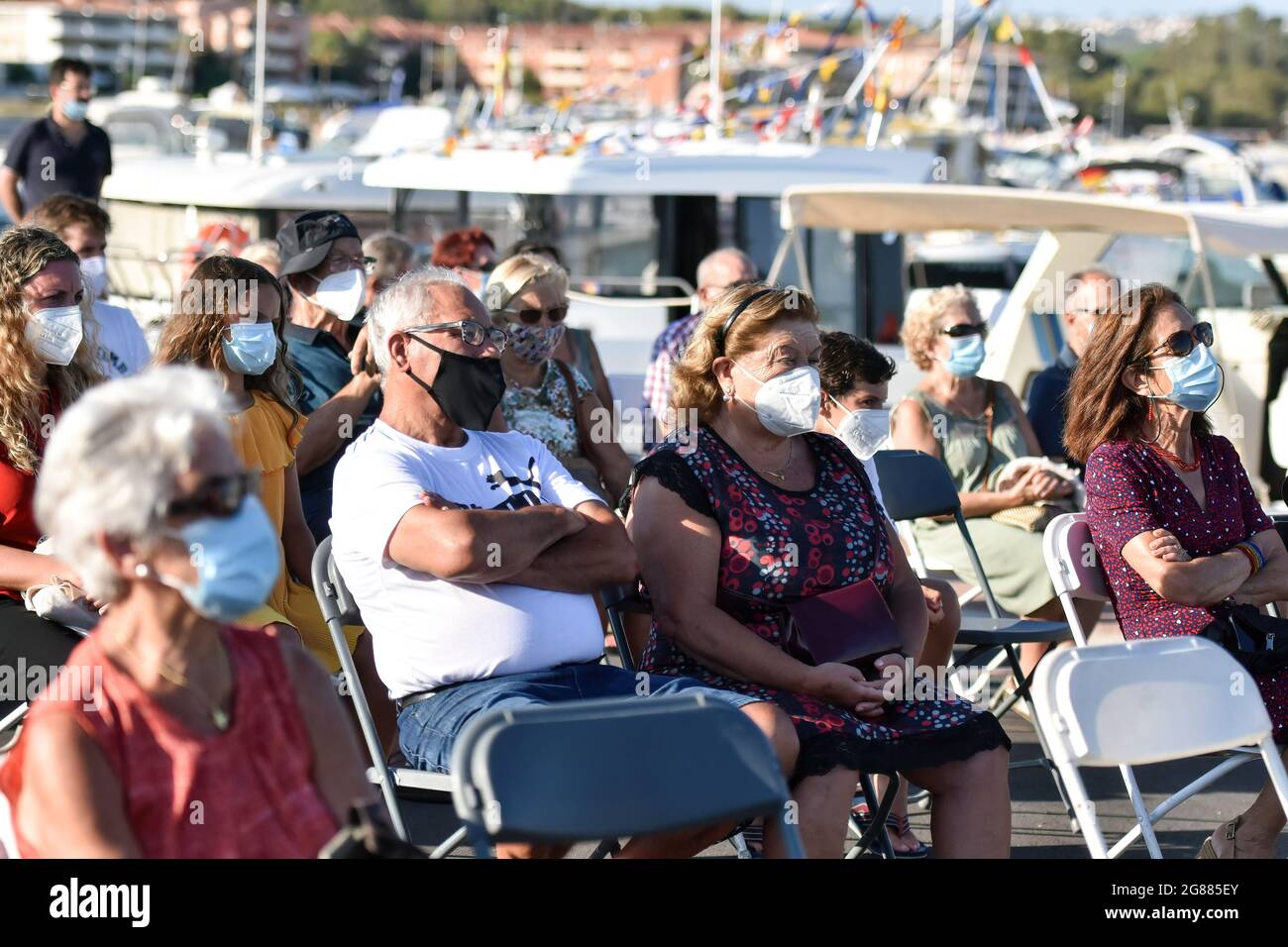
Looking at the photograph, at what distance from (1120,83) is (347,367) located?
300 ft

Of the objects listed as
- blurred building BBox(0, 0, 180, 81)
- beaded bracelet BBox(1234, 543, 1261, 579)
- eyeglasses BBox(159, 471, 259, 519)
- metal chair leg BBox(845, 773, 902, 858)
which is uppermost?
blurred building BBox(0, 0, 180, 81)

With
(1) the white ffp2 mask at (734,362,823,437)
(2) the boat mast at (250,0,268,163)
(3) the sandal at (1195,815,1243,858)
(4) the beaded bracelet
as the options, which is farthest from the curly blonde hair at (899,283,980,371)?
(2) the boat mast at (250,0,268,163)

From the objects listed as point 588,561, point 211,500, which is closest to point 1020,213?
point 588,561

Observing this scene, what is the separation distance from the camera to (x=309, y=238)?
607 centimetres

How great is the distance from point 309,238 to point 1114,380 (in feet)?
10.0

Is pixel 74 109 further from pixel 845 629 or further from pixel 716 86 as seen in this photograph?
pixel 845 629

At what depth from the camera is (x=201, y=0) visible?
64.8 metres

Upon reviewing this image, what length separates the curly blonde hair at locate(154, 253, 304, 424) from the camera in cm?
466

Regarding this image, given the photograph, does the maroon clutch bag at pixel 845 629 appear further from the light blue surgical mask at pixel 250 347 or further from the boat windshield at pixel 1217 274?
the boat windshield at pixel 1217 274

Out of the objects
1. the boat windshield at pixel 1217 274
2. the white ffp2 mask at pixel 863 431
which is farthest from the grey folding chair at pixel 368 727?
the boat windshield at pixel 1217 274

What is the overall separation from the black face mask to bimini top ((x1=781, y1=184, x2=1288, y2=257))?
203 inches

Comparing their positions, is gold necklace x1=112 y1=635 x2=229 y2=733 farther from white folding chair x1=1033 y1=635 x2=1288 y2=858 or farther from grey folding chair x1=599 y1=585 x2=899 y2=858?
white folding chair x1=1033 y1=635 x2=1288 y2=858
